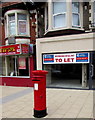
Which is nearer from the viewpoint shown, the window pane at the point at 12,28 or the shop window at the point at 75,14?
the shop window at the point at 75,14

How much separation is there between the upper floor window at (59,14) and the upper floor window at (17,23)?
2466 mm

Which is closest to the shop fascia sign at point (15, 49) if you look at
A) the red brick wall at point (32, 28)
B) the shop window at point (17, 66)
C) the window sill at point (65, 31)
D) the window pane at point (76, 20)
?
the shop window at point (17, 66)

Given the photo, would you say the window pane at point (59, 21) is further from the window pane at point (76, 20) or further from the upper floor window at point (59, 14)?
the window pane at point (76, 20)

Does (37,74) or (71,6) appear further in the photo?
(71,6)

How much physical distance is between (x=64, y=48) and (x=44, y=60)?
1.61 m

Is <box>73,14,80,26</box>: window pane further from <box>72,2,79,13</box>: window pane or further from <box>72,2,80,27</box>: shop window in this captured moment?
<box>72,2,79,13</box>: window pane

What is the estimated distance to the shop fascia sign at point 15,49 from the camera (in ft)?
28.1

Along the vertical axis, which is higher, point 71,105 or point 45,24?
point 45,24

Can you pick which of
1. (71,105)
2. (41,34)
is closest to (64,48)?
(41,34)

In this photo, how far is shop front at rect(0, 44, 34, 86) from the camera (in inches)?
347

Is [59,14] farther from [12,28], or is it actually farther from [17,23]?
[12,28]

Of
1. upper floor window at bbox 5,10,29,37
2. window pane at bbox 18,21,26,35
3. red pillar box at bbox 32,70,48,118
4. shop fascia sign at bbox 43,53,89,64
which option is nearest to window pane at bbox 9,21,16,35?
upper floor window at bbox 5,10,29,37

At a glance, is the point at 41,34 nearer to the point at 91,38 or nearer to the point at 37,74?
the point at 91,38

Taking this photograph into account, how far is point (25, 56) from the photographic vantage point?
376 inches
